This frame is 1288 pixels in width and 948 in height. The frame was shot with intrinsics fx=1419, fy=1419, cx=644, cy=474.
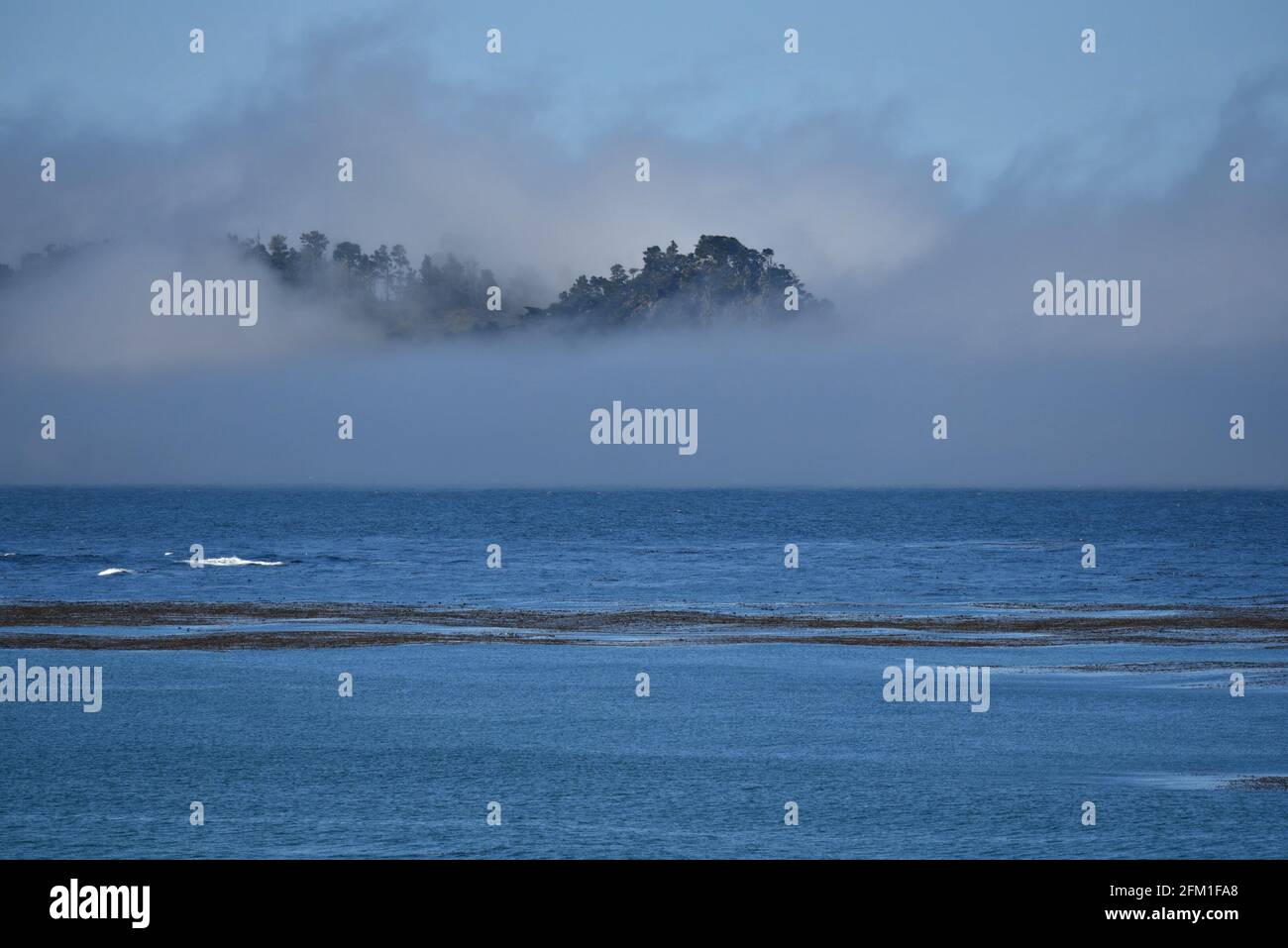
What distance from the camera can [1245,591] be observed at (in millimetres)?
65312

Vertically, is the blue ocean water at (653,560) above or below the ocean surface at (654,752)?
above

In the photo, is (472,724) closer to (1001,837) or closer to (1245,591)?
(1001,837)

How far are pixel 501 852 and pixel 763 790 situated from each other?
17.2 ft
